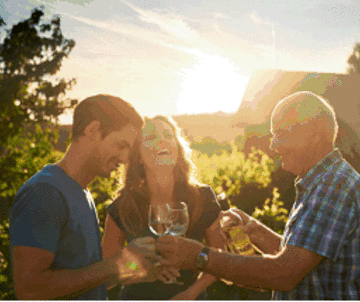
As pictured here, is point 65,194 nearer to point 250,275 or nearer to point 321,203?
point 250,275

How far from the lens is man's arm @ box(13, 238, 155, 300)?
79.7 inches

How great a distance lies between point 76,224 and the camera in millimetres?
2273

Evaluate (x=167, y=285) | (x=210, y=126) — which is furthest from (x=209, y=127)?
(x=167, y=285)

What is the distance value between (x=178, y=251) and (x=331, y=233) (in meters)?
1.21

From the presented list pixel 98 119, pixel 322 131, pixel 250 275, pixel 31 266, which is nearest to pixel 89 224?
pixel 31 266

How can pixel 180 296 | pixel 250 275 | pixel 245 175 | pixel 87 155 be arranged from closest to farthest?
1. pixel 250 275
2. pixel 87 155
3. pixel 180 296
4. pixel 245 175

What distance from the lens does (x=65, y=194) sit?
2232 millimetres

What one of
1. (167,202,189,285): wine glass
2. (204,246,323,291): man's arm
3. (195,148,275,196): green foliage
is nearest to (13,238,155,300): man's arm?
(167,202,189,285): wine glass

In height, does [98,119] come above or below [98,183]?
above

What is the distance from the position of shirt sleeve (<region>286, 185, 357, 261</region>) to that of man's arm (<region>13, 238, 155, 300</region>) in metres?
1.23

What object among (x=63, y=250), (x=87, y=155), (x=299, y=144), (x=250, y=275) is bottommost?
(x=250, y=275)

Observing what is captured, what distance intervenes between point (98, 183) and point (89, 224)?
4.94 metres

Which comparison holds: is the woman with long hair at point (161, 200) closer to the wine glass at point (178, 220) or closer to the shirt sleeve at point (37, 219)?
the wine glass at point (178, 220)

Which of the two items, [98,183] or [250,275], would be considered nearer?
[250,275]
